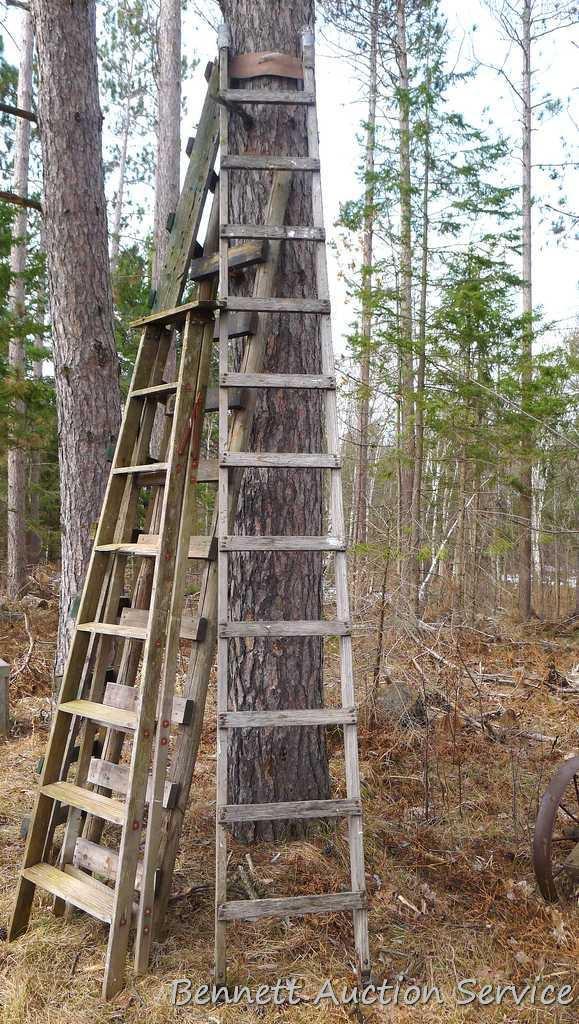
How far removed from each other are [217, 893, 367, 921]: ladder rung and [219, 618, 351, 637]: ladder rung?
3.69ft

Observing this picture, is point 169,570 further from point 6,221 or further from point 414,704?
point 6,221

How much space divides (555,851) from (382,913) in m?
1.43

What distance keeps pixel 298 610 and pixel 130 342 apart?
32.2 ft

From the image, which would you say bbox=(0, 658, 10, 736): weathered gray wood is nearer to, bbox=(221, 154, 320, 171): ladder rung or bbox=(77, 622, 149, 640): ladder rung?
bbox=(77, 622, 149, 640): ladder rung

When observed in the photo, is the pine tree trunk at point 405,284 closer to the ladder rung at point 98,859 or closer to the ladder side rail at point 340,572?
the ladder side rail at point 340,572

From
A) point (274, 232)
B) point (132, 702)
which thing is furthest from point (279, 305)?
A: point (132, 702)

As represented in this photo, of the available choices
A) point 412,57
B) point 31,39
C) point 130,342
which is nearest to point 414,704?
point 130,342

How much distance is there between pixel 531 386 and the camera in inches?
492

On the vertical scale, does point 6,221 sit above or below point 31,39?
below

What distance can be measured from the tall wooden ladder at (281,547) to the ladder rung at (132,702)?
0.29m

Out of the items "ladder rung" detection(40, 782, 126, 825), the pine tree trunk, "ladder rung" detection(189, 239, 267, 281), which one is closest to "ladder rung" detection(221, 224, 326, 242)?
"ladder rung" detection(189, 239, 267, 281)

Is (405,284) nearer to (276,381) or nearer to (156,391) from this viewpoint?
(156,391)

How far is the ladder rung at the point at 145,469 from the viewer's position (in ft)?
12.1

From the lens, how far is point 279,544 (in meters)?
3.45
